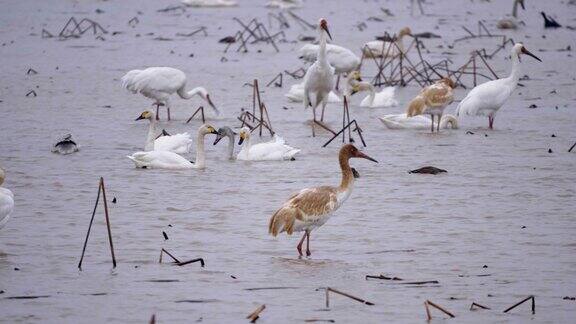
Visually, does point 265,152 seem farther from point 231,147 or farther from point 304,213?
point 304,213

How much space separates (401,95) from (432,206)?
344 inches

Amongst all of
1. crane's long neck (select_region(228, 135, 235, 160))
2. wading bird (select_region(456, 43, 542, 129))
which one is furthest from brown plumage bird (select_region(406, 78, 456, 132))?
crane's long neck (select_region(228, 135, 235, 160))

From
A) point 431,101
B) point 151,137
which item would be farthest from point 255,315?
point 431,101

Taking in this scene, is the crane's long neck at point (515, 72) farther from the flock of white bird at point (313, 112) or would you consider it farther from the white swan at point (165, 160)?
the white swan at point (165, 160)

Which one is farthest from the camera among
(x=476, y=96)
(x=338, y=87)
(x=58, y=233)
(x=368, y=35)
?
(x=368, y=35)

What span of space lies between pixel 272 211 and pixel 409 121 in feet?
18.1

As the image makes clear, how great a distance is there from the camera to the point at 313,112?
17.8 m

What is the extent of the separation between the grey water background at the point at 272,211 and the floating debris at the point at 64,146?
17 cm

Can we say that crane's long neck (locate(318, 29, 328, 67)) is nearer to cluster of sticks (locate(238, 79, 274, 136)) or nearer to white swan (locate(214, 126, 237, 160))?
cluster of sticks (locate(238, 79, 274, 136))

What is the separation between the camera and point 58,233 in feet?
34.4

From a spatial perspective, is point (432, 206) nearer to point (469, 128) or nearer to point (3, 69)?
point (469, 128)

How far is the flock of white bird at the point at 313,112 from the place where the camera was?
9789 mm

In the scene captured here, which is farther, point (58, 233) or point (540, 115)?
point (540, 115)

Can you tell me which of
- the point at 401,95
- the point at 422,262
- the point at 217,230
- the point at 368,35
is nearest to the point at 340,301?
the point at 422,262
